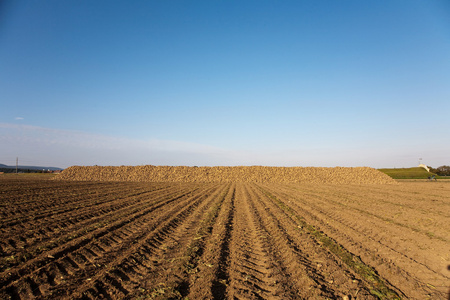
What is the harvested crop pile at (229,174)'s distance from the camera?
4644 cm

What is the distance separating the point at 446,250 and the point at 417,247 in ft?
2.40

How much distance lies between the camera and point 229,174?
50281 millimetres

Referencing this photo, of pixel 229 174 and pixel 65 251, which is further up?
pixel 229 174

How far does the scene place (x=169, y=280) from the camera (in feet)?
16.0

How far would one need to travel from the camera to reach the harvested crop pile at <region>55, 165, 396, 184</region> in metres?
46.4

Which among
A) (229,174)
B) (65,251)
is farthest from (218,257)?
(229,174)

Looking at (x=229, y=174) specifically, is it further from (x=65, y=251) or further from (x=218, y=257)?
(x=65, y=251)

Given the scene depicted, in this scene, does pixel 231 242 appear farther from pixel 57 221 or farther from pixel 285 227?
pixel 57 221

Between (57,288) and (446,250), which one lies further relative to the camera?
(446,250)

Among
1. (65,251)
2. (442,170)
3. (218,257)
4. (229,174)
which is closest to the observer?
(218,257)

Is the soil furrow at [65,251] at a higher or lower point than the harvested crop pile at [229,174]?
lower

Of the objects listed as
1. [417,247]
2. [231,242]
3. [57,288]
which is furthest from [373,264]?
[57,288]

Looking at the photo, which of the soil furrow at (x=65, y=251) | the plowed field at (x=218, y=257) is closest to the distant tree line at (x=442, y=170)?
the plowed field at (x=218, y=257)

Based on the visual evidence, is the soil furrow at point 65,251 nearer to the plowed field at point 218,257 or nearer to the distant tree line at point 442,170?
the plowed field at point 218,257
